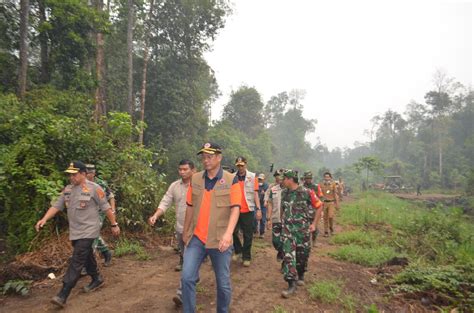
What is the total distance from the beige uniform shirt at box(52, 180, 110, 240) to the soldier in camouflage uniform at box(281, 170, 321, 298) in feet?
8.98

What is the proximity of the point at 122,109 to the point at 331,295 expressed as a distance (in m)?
17.5

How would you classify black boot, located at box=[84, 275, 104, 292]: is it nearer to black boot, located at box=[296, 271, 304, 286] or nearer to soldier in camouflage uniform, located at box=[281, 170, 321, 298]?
soldier in camouflage uniform, located at box=[281, 170, 321, 298]

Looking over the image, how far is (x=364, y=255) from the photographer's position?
6.92m

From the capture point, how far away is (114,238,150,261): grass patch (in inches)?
247

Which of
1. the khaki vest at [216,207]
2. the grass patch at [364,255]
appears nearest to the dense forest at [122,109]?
the khaki vest at [216,207]

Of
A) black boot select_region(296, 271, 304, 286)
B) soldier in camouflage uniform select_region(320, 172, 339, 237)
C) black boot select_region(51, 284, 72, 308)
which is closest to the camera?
black boot select_region(51, 284, 72, 308)

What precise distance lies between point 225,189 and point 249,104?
4102cm

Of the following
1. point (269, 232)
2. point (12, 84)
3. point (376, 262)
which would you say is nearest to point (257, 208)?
point (376, 262)

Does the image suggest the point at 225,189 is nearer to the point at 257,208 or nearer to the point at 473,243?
the point at 257,208

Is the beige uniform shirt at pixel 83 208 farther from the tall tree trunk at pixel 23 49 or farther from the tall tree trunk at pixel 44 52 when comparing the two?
the tall tree trunk at pixel 44 52

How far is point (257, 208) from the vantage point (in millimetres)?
6188

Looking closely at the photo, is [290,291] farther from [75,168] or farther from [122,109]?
[122,109]

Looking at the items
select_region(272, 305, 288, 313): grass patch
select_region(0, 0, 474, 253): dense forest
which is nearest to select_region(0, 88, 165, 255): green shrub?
select_region(0, 0, 474, 253): dense forest

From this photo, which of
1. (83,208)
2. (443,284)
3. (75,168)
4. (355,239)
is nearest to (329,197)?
(355,239)
